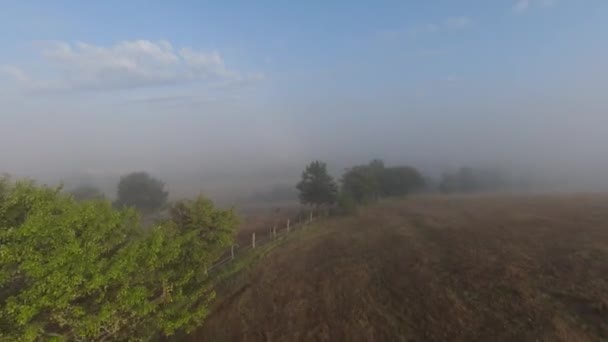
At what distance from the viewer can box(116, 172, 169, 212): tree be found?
85062 mm

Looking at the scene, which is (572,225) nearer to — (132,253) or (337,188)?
(337,188)

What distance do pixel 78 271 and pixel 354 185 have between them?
7109 cm

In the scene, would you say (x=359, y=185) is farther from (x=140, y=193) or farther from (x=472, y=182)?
(x=472, y=182)

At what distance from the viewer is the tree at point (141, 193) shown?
85062mm

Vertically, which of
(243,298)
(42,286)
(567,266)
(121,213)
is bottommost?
(243,298)

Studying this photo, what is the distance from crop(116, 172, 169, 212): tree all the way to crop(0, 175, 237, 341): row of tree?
246 ft

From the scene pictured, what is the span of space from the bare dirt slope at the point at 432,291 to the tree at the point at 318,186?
30.8 m

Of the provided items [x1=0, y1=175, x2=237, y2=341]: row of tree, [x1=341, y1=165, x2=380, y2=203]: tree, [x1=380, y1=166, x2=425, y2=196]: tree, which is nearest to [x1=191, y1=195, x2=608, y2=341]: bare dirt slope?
[x1=0, y1=175, x2=237, y2=341]: row of tree

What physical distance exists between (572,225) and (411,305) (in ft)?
103

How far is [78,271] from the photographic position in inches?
485

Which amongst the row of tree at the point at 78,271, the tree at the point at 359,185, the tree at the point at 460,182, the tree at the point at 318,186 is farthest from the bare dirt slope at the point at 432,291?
the tree at the point at 460,182

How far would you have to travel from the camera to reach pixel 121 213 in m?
17.6

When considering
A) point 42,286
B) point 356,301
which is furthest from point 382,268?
point 42,286

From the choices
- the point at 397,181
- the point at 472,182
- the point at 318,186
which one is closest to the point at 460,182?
the point at 472,182
